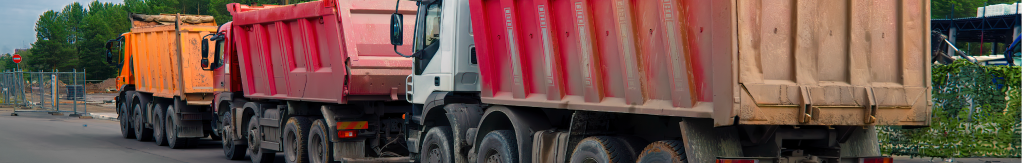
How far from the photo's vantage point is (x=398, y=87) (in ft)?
33.1

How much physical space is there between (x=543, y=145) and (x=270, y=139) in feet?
19.6

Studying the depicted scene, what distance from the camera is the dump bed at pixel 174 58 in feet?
51.5

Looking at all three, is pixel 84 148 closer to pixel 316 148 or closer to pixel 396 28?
pixel 316 148

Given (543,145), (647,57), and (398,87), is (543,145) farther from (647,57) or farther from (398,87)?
(398,87)

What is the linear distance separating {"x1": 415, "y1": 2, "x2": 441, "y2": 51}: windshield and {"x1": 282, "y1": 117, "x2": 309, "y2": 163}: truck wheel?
2.84 metres

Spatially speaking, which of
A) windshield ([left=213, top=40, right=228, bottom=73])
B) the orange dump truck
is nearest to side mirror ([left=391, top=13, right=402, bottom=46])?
windshield ([left=213, top=40, right=228, bottom=73])

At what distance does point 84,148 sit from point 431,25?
9079mm

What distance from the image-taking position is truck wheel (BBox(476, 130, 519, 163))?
23.6ft

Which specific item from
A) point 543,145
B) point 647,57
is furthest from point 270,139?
point 647,57

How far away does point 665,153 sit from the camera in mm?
5270

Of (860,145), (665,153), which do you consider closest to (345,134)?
(665,153)

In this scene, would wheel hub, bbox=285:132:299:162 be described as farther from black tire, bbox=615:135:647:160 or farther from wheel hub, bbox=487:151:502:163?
black tire, bbox=615:135:647:160

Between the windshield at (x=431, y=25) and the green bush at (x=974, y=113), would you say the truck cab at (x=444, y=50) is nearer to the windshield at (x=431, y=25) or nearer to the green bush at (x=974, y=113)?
the windshield at (x=431, y=25)

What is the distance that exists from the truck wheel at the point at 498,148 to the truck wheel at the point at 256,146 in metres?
5.18
